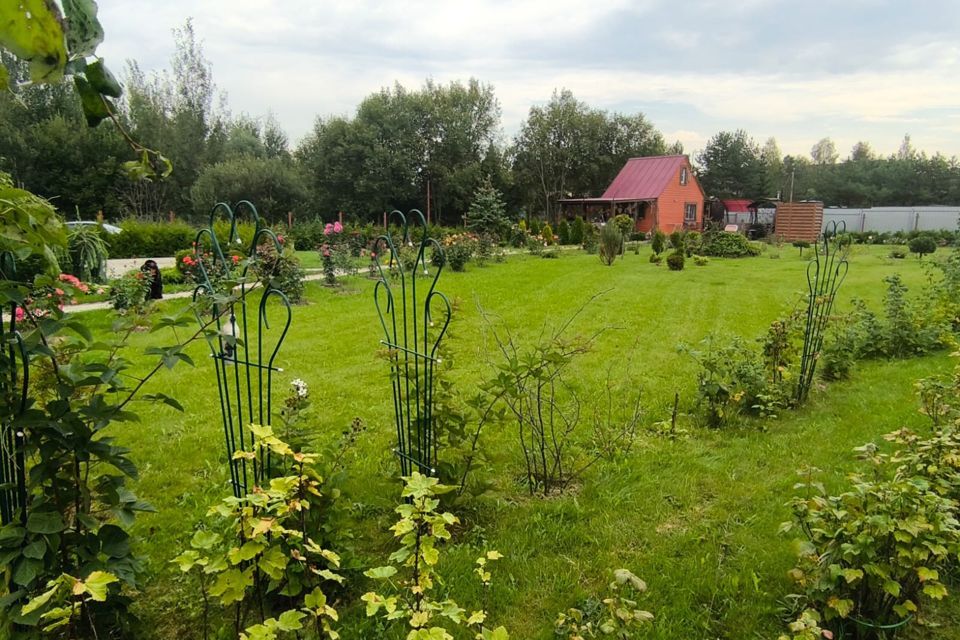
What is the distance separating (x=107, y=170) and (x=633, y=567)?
28403 millimetres

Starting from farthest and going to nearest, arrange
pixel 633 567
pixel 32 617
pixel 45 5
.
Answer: pixel 633 567
pixel 32 617
pixel 45 5

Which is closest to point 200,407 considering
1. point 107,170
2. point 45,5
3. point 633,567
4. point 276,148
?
point 633,567

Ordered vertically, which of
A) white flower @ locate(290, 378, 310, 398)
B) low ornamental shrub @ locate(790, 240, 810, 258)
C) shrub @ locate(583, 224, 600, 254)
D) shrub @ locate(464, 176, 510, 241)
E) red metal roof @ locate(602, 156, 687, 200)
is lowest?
white flower @ locate(290, 378, 310, 398)

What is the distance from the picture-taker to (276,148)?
36969 mm

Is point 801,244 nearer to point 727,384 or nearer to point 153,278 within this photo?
point 727,384

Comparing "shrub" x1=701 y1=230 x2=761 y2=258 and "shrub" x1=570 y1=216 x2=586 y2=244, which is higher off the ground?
"shrub" x1=570 y1=216 x2=586 y2=244

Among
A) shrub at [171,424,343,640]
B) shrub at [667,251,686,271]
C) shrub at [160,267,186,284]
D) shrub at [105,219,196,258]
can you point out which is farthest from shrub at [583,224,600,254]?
Result: shrub at [171,424,343,640]

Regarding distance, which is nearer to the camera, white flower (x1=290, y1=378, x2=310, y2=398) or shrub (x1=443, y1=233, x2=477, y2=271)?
white flower (x1=290, y1=378, x2=310, y2=398)

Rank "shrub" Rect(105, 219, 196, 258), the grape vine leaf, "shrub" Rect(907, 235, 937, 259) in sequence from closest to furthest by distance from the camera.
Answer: the grape vine leaf
"shrub" Rect(105, 219, 196, 258)
"shrub" Rect(907, 235, 937, 259)

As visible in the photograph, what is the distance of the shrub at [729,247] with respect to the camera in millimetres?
18344

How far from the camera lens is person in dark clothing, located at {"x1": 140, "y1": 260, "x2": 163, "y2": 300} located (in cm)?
849

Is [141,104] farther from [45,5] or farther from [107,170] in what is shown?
[45,5]

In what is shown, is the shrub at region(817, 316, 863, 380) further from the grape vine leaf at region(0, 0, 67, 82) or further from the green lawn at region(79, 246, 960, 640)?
the grape vine leaf at region(0, 0, 67, 82)

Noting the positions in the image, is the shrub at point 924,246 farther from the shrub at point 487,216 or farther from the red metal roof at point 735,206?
the red metal roof at point 735,206
